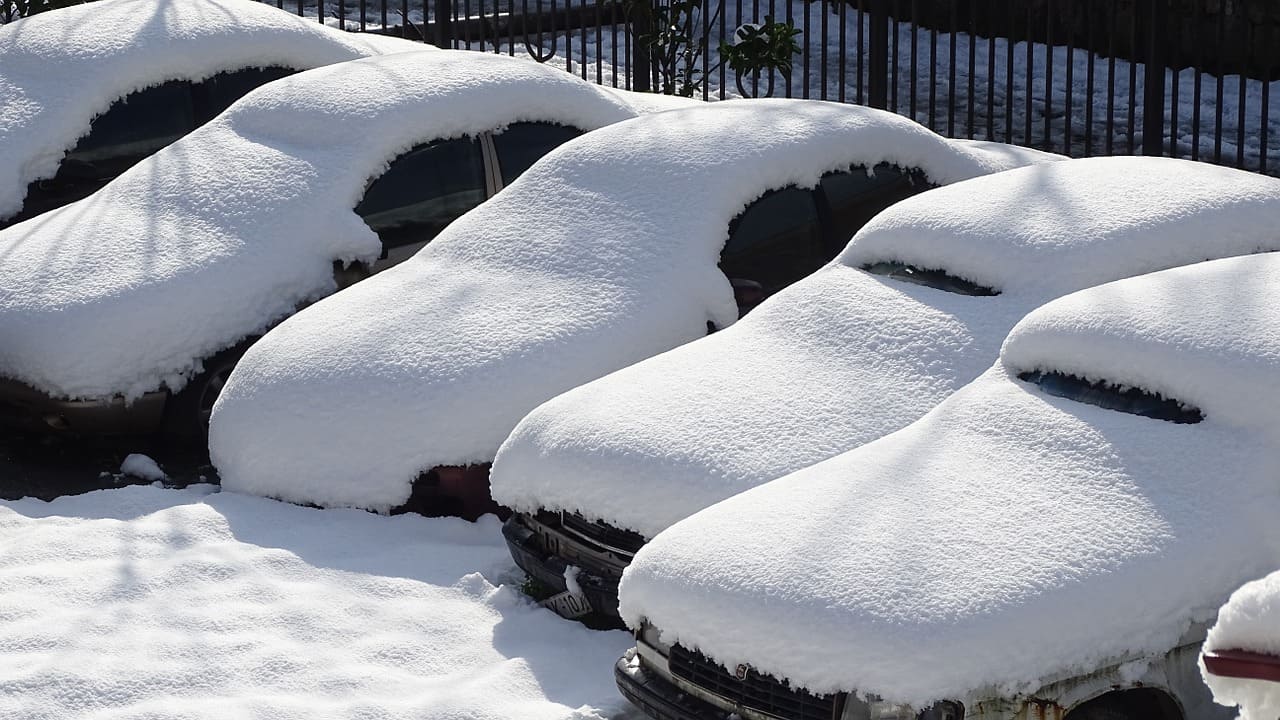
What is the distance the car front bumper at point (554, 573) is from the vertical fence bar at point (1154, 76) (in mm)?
6009

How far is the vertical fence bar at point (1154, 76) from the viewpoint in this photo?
10.7m

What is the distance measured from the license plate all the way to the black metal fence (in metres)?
6.01

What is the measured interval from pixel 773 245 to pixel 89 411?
125 inches

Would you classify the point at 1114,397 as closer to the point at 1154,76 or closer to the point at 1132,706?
the point at 1132,706

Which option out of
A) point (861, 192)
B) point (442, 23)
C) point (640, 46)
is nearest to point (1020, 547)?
point (861, 192)

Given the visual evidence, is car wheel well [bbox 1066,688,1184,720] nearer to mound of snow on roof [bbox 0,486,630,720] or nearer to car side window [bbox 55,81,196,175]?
mound of snow on roof [bbox 0,486,630,720]

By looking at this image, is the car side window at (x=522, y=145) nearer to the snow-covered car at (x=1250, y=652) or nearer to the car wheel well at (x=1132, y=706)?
the car wheel well at (x=1132, y=706)

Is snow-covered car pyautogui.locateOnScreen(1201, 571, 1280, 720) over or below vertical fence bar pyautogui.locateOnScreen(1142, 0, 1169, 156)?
below

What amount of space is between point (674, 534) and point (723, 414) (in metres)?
0.90

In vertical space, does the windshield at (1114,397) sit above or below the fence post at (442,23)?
below

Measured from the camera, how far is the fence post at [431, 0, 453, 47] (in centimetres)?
1477

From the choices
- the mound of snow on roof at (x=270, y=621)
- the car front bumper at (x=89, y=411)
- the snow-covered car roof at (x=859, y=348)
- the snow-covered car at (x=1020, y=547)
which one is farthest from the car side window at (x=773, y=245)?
the car front bumper at (x=89, y=411)

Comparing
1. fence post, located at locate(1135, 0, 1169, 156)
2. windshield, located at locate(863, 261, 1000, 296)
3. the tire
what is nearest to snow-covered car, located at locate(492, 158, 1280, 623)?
windshield, located at locate(863, 261, 1000, 296)

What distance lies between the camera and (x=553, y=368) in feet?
22.4
